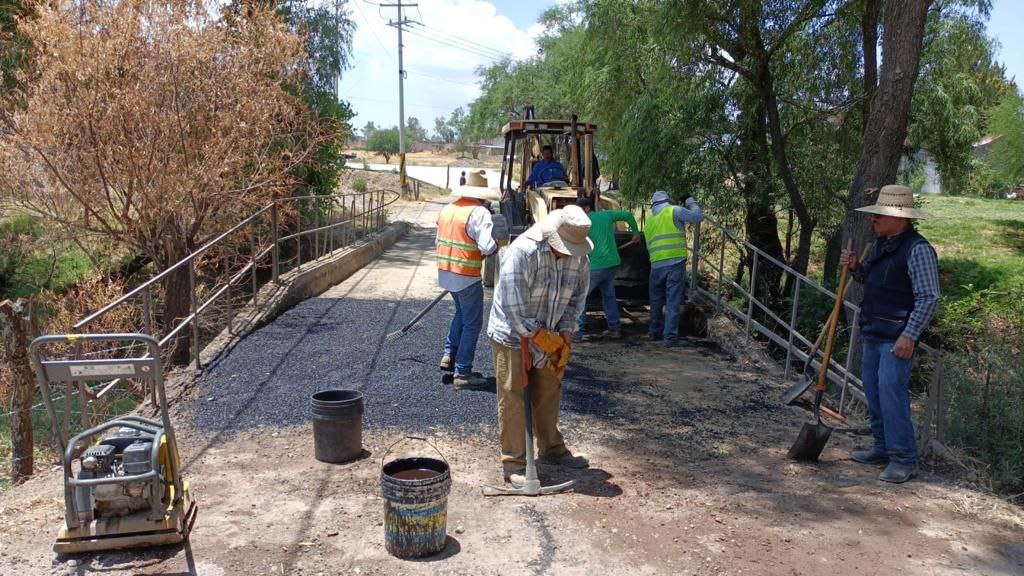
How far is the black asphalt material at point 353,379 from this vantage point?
223 inches

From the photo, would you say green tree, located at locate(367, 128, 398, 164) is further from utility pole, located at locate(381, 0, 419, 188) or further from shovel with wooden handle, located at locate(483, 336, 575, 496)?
shovel with wooden handle, located at locate(483, 336, 575, 496)

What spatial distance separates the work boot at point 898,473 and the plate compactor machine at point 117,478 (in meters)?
3.97

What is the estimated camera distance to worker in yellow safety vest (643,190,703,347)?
26.9 ft

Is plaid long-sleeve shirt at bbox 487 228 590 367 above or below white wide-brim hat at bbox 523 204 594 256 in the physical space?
below

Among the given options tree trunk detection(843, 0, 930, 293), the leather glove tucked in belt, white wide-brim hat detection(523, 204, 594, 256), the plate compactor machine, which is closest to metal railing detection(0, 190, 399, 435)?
the plate compactor machine

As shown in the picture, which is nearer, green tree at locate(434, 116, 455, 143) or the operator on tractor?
the operator on tractor

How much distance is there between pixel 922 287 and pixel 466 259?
10.7 ft

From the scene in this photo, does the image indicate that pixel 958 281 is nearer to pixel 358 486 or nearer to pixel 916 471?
pixel 916 471

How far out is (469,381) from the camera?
20.8 feet

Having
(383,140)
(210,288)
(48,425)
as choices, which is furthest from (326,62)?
(383,140)

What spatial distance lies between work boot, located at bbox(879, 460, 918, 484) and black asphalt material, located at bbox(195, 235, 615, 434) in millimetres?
2052

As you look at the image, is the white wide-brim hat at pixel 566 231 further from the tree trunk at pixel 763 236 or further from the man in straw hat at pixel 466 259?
the tree trunk at pixel 763 236

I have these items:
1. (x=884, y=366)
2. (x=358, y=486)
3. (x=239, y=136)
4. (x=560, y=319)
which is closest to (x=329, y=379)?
(x=358, y=486)

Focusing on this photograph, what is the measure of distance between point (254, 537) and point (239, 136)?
8.08 meters
